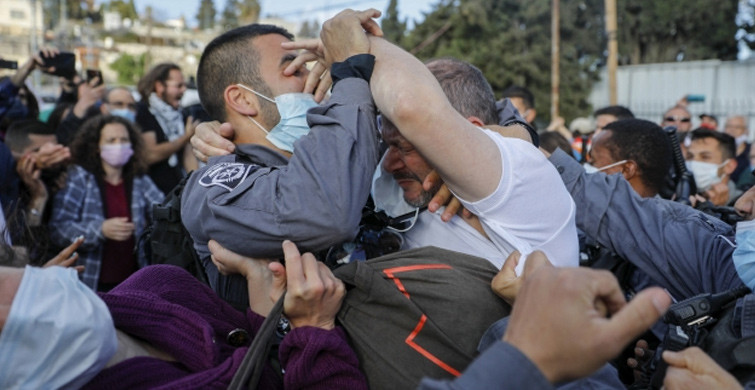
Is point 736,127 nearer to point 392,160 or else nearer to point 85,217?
point 85,217

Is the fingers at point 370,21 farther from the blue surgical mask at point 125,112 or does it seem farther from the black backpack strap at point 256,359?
the blue surgical mask at point 125,112

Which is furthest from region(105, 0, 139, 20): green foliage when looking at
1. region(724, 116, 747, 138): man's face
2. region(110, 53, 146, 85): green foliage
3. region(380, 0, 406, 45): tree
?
region(724, 116, 747, 138): man's face

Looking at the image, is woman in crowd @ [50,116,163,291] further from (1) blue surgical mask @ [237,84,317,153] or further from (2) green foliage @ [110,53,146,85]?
(2) green foliage @ [110,53,146,85]

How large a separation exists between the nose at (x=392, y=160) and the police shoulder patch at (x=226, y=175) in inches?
17.3

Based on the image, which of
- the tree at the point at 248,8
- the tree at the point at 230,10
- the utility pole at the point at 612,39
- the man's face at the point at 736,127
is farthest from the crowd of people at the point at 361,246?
the tree at the point at 230,10

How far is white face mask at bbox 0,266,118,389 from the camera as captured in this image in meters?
1.32

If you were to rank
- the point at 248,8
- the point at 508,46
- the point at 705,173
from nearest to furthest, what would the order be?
the point at 705,173
the point at 508,46
the point at 248,8

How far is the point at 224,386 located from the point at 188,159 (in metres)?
5.61

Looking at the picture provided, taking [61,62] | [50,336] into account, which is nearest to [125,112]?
[61,62]

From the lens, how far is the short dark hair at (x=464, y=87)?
227 cm

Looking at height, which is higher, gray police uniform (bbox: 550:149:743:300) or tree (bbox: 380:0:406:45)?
tree (bbox: 380:0:406:45)

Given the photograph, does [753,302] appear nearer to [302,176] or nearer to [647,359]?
[647,359]

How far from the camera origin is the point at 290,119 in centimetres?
243

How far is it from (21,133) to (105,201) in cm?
93
